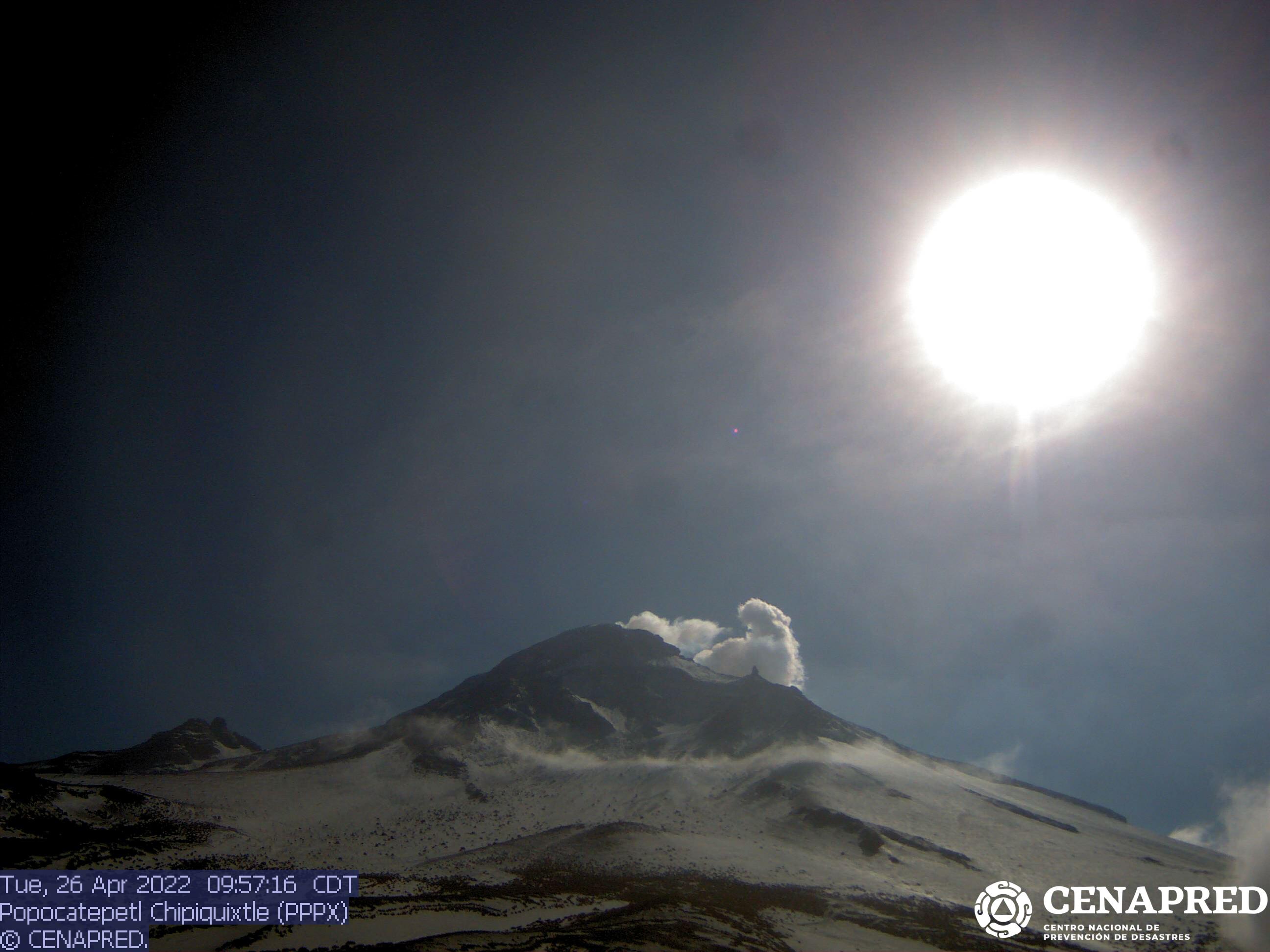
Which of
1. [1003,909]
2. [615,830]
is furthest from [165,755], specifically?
[1003,909]

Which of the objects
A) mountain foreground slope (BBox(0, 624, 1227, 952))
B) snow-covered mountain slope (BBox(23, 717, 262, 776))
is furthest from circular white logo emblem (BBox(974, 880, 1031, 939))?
snow-covered mountain slope (BBox(23, 717, 262, 776))

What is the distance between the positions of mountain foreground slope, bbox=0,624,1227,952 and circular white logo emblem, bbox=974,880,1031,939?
772 mm

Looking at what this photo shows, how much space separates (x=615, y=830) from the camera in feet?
181

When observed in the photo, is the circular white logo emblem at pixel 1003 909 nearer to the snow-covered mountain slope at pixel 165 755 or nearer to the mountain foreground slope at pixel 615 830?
the mountain foreground slope at pixel 615 830

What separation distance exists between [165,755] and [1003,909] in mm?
123639

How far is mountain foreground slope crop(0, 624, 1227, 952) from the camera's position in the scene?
113 feet

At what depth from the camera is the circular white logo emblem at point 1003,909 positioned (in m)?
36.8

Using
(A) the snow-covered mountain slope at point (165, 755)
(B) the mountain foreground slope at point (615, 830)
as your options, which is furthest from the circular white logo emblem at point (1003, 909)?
(A) the snow-covered mountain slope at point (165, 755)

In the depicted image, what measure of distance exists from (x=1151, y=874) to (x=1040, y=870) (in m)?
10.9

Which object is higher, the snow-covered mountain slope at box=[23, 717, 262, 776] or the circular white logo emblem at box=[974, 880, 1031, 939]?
the circular white logo emblem at box=[974, 880, 1031, 939]

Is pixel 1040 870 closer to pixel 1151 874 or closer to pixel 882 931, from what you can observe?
pixel 1151 874

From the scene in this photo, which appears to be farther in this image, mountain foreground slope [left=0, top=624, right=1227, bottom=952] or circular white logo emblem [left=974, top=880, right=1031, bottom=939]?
circular white logo emblem [left=974, top=880, right=1031, bottom=939]

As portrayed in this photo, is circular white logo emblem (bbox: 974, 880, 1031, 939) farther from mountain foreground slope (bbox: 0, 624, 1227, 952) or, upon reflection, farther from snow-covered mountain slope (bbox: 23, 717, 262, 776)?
snow-covered mountain slope (bbox: 23, 717, 262, 776)

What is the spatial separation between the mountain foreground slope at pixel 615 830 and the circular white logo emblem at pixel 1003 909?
0.77 metres
